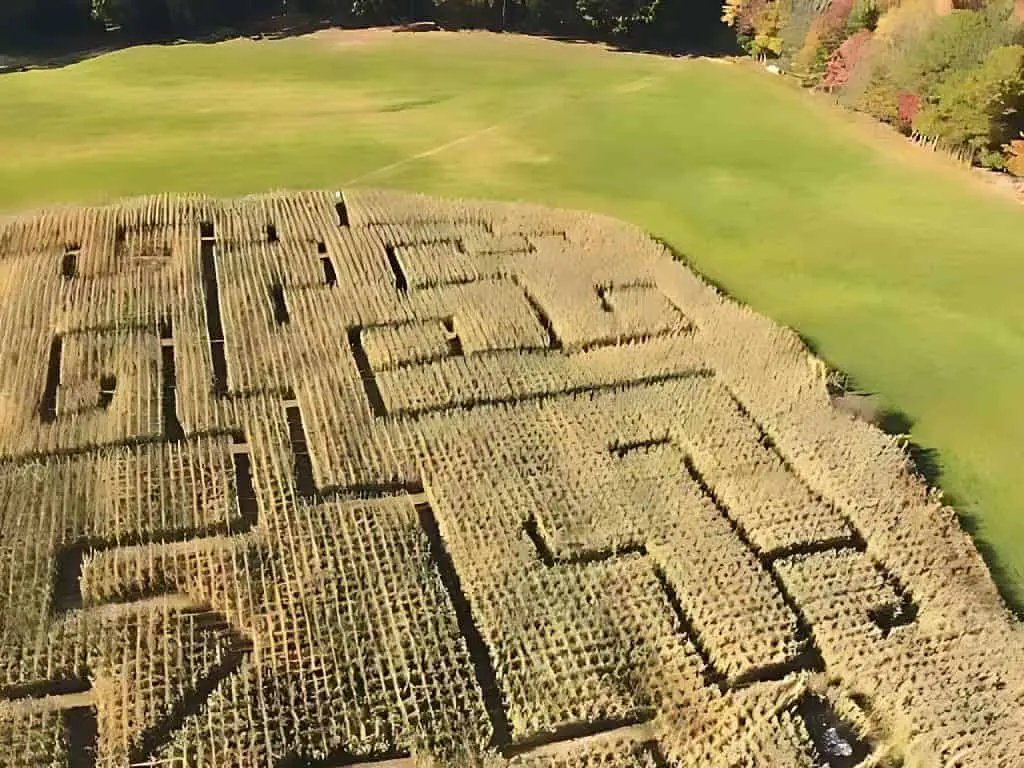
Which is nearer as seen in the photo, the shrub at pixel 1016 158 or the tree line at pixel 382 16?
the shrub at pixel 1016 158

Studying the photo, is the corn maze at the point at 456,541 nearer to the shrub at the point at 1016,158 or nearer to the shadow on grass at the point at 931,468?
the shadow on grass at the point at 931,468

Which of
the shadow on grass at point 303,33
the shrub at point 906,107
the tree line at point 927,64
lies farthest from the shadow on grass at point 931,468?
the shadow on grass at point 303,33

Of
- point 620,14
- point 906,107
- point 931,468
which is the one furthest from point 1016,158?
point 620,14

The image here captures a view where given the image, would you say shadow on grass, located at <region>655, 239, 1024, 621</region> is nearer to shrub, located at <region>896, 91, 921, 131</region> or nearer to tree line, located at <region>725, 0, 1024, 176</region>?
tree line, located at <region>725, 0, 1024, 176</region>

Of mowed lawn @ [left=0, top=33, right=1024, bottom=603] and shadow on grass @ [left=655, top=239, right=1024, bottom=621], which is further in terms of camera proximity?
mowed lawn @ [left=0, top=33, right=1024, bottom=603]

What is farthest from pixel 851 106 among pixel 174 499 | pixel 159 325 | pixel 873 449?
pixel 174 499

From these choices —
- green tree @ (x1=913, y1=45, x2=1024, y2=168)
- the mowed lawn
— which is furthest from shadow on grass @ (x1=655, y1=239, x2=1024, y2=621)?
green tree @ (x1=913, y1=45, x2=1024, y2=168)
